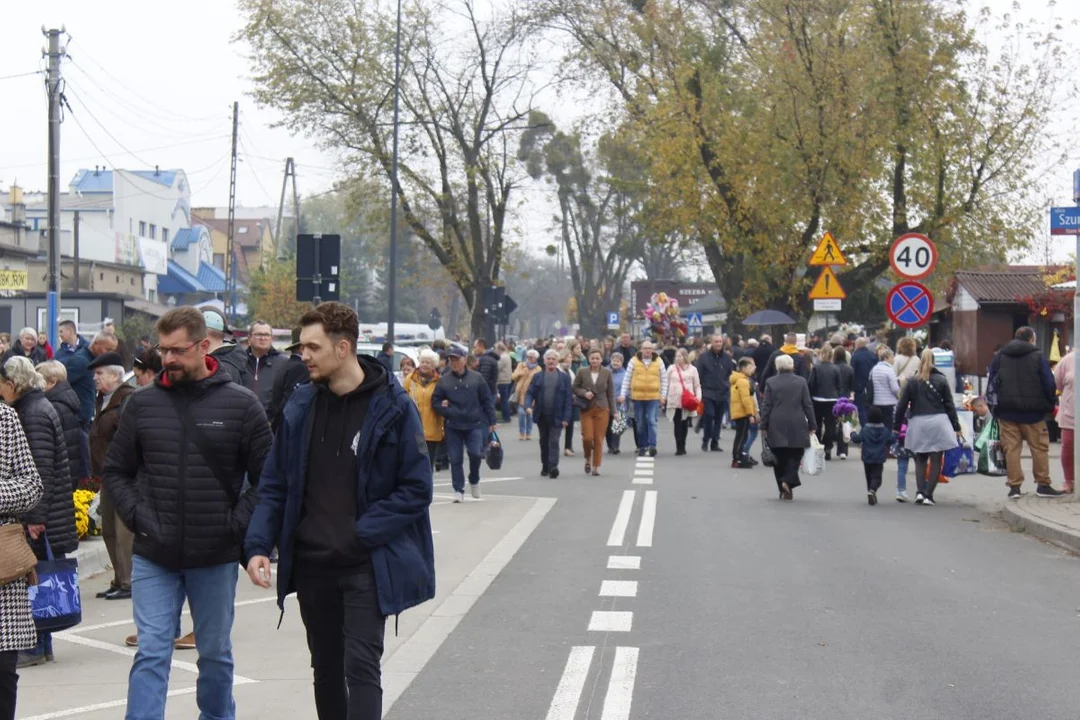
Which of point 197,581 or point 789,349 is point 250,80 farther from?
point 197,581

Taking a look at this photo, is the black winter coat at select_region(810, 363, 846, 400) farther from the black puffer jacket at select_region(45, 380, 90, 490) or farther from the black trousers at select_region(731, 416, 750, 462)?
the black puffer jacket at select_region(45, 380, 90, 490)

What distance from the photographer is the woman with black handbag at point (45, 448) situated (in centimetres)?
686

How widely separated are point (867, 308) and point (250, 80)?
22523 mm

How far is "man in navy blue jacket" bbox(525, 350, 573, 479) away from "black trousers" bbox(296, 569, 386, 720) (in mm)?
13947

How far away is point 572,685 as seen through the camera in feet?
23.6

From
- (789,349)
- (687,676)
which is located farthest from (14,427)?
(789,349)

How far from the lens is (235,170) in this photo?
52.1m

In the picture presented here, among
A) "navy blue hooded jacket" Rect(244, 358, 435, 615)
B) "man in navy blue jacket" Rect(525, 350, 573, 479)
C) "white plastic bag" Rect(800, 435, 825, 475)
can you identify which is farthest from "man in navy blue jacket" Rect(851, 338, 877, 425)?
"navy blue hooded jacket" Rect(244, 358, 435, 615)

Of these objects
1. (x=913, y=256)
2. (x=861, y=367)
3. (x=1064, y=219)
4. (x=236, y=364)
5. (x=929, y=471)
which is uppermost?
(x=1064, y=219)

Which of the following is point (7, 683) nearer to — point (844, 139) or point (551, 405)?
point (551, 405)

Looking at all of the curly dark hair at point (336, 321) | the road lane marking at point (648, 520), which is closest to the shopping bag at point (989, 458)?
the road lane marking at point (648, 520)

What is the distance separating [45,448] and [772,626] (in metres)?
4.31

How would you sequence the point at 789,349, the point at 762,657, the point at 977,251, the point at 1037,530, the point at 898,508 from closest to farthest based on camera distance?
1. the point at 762,657
2. the point at 1037,530
3. the point at 898,508
4. the point at 789,349
5. the point at 977,251

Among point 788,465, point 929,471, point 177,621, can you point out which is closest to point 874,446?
point 929,471
